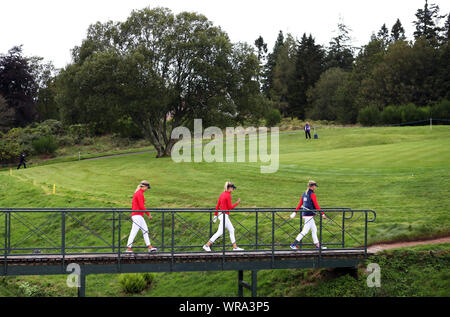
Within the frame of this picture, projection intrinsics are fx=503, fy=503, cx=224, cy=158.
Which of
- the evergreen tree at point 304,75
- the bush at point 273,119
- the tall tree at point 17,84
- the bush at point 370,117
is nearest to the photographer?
the bush at point 370,117

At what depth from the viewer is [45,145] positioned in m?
57.4

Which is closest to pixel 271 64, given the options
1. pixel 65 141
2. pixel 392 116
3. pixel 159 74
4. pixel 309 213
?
pixel 392 116

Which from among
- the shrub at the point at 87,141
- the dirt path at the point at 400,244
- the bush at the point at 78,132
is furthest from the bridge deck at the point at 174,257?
the bush at the point at 78,132

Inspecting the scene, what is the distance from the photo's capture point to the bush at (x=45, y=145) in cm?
5703

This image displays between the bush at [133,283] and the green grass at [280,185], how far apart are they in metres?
0.40

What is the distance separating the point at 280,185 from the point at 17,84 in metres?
55.2

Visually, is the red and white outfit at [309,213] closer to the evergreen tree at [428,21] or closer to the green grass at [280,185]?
the green grass at [280,185]

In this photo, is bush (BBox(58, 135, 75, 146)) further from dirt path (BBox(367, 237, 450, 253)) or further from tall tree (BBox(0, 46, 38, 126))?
dirt path (BBox(367, 237, 450, 253))

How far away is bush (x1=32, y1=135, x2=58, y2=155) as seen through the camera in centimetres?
5703

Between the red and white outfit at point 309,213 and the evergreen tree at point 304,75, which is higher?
the evergreen tree at point 304,75

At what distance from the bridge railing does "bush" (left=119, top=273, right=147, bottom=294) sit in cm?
104

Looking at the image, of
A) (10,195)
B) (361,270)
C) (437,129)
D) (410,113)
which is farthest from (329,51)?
(361,270)
